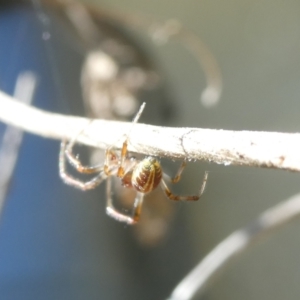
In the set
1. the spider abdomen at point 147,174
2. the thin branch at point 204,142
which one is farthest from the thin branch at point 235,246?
the thin branch at point 204,142

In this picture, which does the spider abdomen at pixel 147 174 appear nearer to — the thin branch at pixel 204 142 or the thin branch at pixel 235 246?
the thin branch at pixel 204 142

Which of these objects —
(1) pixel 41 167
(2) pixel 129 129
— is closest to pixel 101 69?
(1) pixel 41 167

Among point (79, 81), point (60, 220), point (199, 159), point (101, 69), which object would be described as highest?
point (79, 81)

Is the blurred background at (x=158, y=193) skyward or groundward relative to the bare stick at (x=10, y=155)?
skyward

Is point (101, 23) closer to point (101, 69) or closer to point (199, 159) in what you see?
point (101, 69)

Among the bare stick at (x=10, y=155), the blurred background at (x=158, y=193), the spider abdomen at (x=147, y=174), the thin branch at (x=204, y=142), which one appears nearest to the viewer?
the thin branch at (x=204, y=142)
